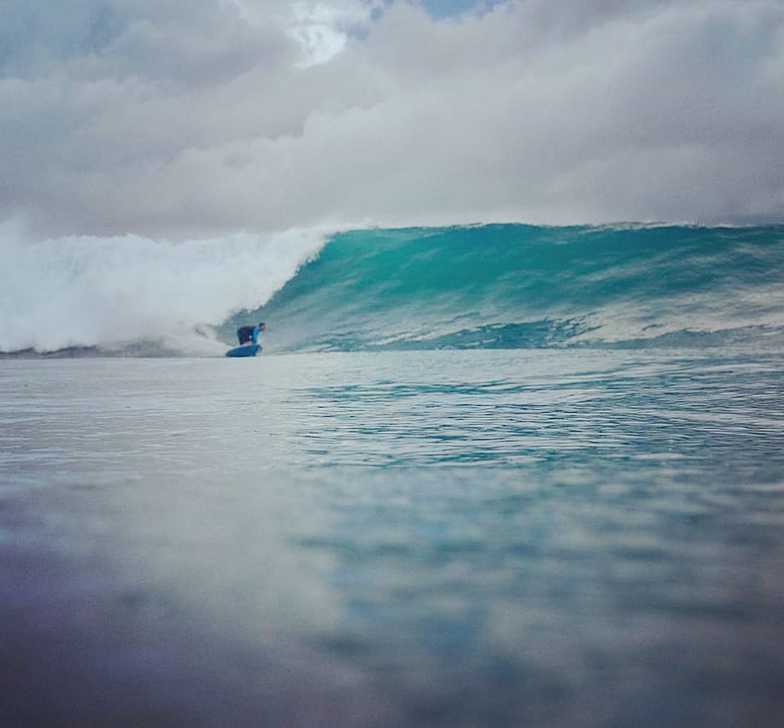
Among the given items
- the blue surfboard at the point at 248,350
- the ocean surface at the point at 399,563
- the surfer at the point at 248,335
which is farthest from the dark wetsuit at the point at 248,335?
the ocean surface at the point at 399,563

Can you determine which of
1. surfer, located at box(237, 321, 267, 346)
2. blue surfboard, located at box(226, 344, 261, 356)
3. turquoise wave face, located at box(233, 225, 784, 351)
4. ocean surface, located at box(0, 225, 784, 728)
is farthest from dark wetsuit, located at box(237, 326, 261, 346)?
ocean surface, located at box(0, 225, 784, 728)

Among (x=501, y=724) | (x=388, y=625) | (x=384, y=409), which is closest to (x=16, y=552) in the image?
(x=388, y=625)

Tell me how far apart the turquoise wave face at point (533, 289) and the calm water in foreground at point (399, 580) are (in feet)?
49.7

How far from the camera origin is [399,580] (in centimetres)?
170

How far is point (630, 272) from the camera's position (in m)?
24.2

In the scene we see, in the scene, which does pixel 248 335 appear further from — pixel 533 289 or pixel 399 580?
pixel 399 580

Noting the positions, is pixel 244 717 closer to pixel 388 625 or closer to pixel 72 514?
pixel 388 625

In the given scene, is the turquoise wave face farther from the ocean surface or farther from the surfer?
the ocean surface

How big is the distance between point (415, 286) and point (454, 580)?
25.7 meters

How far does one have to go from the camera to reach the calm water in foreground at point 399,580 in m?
1.12

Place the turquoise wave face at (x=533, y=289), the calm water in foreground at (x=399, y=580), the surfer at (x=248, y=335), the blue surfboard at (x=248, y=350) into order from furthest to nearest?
1. the surfer at (x=248, y=335)
2. the blue surfboard at (x=248, y=350)
3. the turquoise wave face at (x=533, y=289)
4. the calm water in foreground at (x=399, y=580)

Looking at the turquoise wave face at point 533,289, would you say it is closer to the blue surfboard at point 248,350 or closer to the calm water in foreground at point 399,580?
the blue surfboard at point 248,350

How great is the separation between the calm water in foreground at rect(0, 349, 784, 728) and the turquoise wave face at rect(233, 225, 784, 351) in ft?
49.7

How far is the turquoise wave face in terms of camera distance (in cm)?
1981
